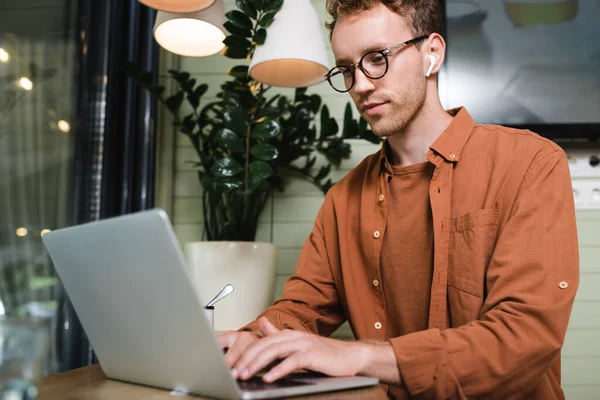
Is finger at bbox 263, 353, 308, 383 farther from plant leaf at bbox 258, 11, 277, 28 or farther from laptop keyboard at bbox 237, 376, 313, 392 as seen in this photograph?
plant leaf at bbox 258, 11, 277, 28

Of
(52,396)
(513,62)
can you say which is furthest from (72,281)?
(513,62)

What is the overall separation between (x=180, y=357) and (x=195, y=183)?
1.68m

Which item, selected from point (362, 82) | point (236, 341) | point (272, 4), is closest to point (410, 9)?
point (362, 82)

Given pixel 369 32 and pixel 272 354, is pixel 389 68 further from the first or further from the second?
pixel 272 354

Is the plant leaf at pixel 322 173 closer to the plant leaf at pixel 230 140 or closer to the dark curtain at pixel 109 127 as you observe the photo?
the plant leaf at pixel 230 140

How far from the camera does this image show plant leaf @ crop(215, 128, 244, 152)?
1786 mm

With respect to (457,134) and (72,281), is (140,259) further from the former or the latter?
(457,134)

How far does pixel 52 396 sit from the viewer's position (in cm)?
71

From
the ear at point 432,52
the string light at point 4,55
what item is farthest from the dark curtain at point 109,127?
the ear at point 432,52

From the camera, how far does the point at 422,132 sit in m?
1.40

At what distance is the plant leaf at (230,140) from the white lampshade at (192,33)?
0.29m

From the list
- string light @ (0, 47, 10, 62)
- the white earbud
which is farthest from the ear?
string light @ (0, 47, 10, 62)

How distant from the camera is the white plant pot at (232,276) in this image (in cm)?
175

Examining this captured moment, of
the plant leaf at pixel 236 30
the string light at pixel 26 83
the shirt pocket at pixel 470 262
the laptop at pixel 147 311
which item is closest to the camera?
the laptop at pixel 147 311
